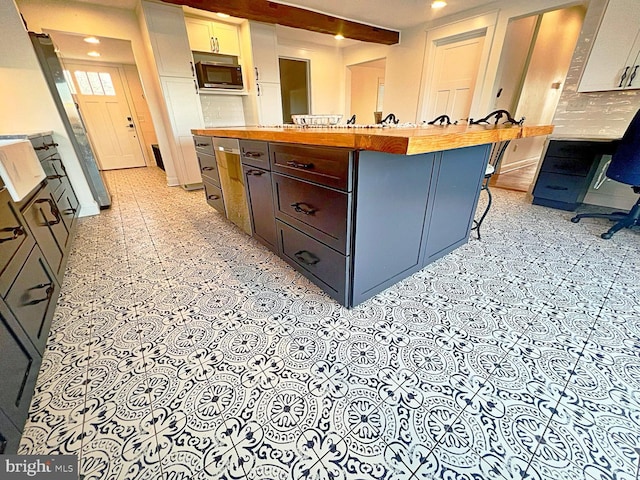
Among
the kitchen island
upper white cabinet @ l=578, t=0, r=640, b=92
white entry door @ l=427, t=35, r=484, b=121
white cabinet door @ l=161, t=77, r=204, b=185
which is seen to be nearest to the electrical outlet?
upper white cabinet @ l=578, t=0, r=640, b=92

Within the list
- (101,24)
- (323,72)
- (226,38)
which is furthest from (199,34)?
(323,72)

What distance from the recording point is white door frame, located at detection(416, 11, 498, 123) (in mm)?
3318

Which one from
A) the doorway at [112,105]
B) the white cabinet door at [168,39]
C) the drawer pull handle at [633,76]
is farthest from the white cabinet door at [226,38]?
the drawer pull handle at [633,76]

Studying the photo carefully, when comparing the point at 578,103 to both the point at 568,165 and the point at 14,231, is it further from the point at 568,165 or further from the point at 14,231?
the point at 14,231

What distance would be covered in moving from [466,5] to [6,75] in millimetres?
4967

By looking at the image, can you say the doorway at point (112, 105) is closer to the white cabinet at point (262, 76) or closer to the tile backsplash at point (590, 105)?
the white cabinet at point (262, 76)

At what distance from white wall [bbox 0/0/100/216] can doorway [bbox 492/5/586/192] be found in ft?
16.6

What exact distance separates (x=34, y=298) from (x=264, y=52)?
407 centimetres

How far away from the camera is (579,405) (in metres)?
0.86

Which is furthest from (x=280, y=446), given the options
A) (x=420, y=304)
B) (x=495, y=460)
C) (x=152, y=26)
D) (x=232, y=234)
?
(x=152, y=26)

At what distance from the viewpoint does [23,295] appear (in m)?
0.98

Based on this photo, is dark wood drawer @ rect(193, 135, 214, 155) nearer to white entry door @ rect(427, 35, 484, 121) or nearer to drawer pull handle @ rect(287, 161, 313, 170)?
drawer pull handle @ rect(287, 161, 313, 170)

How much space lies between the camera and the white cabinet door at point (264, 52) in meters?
3.64

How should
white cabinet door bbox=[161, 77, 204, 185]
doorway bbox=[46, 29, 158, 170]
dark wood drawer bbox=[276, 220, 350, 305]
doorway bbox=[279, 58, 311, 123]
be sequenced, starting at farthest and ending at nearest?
1. doorway bbox=[279, 58, 311, 123]
2. doorway bbox=[46, 29, 158, 170]
3. white cabinet door bbox=[161, 77, 204, 185]
4. dark wood drawer bbox=[276, 220, 350, 305]
